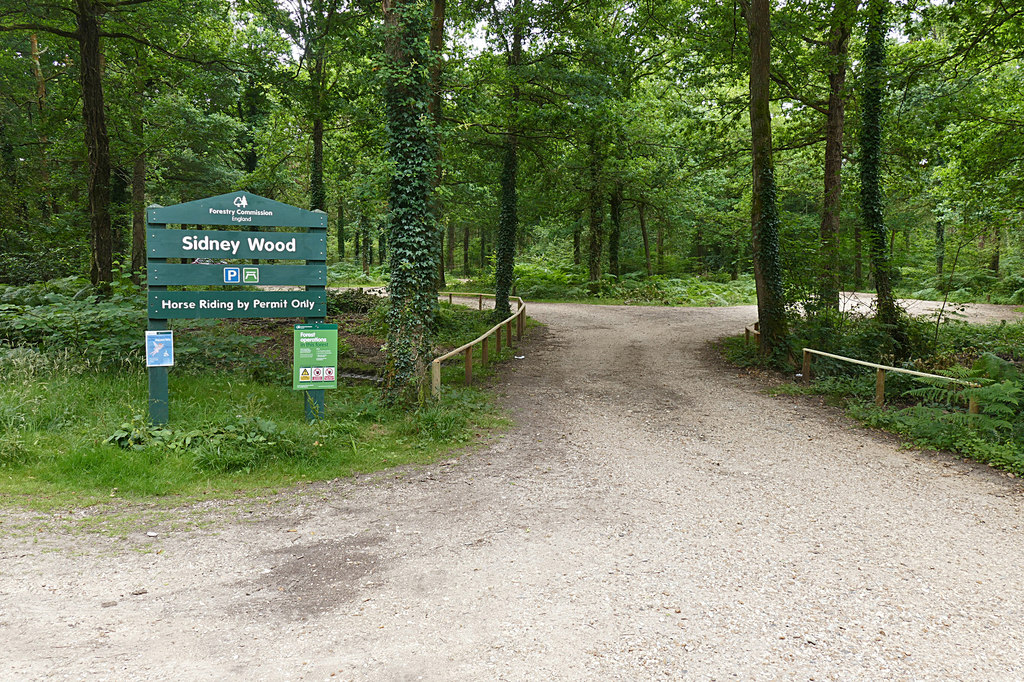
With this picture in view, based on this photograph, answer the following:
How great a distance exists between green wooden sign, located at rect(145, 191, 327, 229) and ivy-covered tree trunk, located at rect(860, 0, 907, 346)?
34.9 feet

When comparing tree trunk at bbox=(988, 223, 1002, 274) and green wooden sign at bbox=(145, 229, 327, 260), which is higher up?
tree trunk at bbox=(988, 223, 1002, 274)

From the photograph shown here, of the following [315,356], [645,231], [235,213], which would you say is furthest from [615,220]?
[235,213]

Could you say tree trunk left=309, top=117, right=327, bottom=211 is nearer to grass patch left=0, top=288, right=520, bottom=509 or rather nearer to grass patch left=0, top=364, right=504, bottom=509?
grass patch left=0, top=288, right=520, bottom=509

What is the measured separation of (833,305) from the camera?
12.4 meters

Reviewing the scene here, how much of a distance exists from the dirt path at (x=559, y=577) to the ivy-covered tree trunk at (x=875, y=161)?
602 cm

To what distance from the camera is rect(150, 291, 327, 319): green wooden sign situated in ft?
22.5

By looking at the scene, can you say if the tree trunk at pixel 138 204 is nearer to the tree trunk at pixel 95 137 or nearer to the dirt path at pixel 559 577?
the tree trunk at pixel 95 137

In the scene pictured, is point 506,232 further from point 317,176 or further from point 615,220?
point 615,220

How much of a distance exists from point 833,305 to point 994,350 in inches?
163

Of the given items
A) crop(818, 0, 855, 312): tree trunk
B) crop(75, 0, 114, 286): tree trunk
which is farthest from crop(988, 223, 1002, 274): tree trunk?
crop(75, 0, 114, 286): tree trunk

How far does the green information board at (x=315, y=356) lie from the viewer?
723 centimetres

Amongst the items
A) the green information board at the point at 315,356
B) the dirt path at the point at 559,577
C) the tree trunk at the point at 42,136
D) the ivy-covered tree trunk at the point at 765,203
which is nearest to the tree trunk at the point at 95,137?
the green information board at the point at 315,356

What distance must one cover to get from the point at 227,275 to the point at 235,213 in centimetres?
75

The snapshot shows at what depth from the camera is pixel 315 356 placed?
23.9 ft
